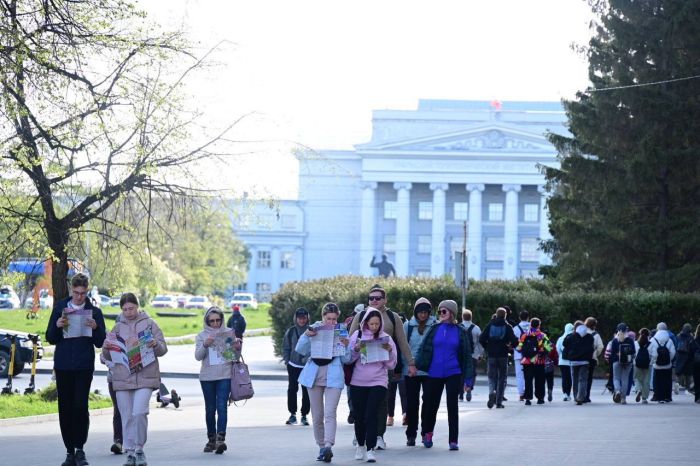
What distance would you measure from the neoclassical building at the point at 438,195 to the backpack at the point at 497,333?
9179 centimetres

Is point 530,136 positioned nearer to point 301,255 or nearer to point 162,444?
point 301,255

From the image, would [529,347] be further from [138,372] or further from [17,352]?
[17,352]

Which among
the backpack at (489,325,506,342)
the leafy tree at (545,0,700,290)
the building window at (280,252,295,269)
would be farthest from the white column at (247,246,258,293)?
the backpack at (489,325,506,342)

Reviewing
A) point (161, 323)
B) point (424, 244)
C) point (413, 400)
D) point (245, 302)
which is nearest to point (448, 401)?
point (413, 400)

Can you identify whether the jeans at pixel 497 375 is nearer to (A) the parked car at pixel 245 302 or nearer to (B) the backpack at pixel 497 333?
(B) the backpack at pixel 497 333

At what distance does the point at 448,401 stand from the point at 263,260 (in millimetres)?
118283

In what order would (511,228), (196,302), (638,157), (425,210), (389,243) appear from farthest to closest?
1. (389,243)
2. (425,210)
3. (511,228)
4. (196,302)
5. (638,157)

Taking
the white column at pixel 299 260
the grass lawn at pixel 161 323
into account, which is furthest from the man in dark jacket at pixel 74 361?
the white column at pixel 299 260

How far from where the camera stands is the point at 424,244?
406 ft

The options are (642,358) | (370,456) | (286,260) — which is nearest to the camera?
(370,456)

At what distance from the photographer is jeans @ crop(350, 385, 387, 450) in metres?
14.1

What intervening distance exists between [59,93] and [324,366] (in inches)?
292

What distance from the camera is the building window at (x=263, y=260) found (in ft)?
A: 436

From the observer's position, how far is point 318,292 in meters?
41.4
